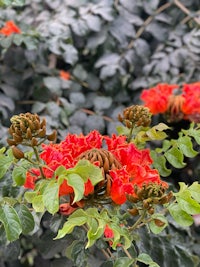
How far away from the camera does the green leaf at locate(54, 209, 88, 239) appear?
792 millimetres

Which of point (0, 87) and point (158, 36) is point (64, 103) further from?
point (158, 36)

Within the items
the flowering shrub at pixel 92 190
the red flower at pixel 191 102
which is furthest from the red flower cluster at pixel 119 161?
the red flower at pixel 191 102

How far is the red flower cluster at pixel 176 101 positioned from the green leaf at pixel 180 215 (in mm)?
599

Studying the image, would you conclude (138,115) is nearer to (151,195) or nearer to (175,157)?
(175,157)

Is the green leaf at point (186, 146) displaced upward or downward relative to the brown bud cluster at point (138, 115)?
downward

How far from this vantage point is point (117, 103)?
1796 mm

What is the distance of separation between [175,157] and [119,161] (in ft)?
0.52

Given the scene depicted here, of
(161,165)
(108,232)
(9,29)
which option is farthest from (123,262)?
(9,29)

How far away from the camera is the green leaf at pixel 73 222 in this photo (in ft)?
2.60

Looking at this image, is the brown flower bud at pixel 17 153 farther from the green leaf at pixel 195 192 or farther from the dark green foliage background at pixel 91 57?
the dark green foliage background at pixel 91 57

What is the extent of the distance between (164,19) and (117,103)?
0.32 meters

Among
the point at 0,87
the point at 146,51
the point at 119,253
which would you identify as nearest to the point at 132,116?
the point at 119,253

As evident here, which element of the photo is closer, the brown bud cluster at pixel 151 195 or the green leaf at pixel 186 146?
the brown bud cluster at pixel 151 195

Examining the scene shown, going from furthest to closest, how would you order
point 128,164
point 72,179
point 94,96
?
point 94,96
point 128,164
point 72,179
